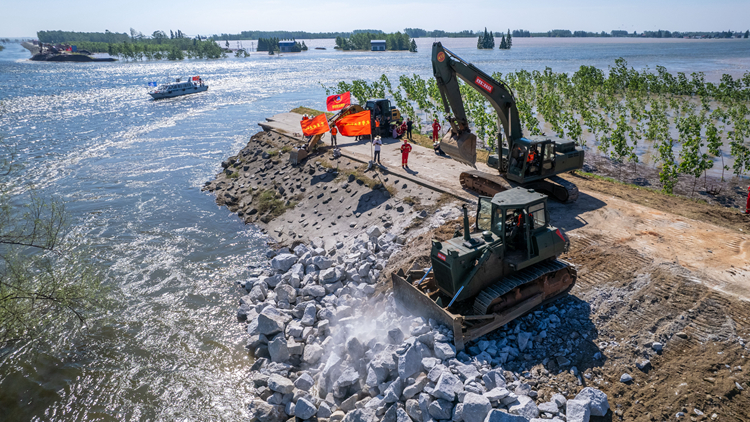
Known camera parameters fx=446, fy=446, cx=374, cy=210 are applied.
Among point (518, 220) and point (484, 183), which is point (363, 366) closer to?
point (518, 220)

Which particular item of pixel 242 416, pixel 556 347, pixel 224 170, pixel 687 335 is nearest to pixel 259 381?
pixel 242 416

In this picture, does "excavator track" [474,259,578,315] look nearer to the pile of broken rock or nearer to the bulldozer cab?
the bulldozer cab

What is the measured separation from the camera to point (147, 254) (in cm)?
1941

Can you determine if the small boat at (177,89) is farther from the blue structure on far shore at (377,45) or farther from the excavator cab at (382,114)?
the blue structure on far shore at (377,45)

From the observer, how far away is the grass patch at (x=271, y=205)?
2264 cm

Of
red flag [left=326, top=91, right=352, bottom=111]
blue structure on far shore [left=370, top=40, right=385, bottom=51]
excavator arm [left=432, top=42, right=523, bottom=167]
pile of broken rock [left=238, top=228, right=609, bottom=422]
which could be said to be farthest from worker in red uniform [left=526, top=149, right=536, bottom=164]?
blue structure on far shore [left=370, top=40, right=385, bottom=51]

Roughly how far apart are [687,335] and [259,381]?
33.8 ft

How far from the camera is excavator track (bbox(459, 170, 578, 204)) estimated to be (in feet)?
57.3

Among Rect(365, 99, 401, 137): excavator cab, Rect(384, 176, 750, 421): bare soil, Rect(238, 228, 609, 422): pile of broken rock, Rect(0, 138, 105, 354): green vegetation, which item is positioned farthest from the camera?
Rect(365, 99, 401, 137): excavator cab

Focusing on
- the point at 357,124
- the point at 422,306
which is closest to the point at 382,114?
the point at 357,124

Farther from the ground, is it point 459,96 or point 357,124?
point 459,96

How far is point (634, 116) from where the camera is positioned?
4112 cm

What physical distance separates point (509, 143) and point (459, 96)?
285cm

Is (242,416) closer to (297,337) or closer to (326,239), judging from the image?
Answer: (297,337)
